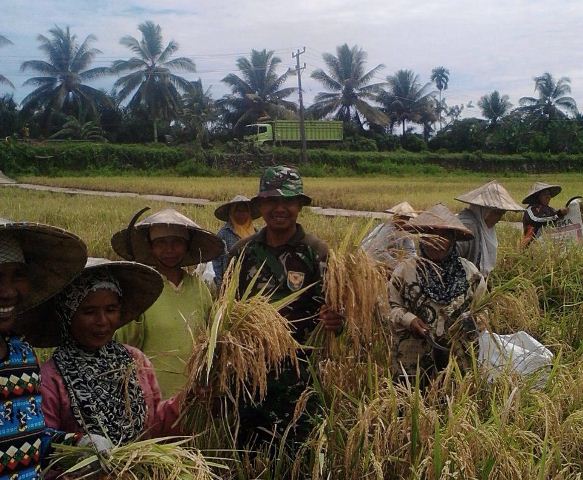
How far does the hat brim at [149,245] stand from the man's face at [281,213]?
0.37 metres

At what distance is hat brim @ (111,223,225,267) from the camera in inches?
111

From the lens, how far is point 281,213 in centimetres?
254

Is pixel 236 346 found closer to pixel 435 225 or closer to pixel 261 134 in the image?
pixel 435 225

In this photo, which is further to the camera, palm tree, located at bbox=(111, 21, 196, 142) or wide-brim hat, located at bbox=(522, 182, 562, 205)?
palm tree, located at bbox=(111, 21, 196, 142)

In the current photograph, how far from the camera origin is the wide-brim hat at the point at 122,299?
200cm

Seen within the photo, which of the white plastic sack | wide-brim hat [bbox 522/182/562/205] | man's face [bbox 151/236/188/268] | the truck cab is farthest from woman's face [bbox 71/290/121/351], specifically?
the truck cab

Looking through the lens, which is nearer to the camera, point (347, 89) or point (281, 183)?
point (281, 183)

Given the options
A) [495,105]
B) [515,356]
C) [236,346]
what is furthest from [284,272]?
[495,105]

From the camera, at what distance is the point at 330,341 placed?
2420mm

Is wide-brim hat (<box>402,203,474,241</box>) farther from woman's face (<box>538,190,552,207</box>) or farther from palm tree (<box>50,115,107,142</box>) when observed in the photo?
palm tree (<box>50,115,107,142</box>)

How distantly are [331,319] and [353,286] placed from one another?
14 centimetres

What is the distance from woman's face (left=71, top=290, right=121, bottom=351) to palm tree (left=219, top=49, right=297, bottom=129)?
37.0 metres

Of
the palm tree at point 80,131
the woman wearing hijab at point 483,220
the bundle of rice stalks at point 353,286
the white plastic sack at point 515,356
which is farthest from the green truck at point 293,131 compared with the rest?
the bundle of rice stalks at point 353,286

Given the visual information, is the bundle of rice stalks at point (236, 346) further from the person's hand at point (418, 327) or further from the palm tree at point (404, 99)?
the palm tree at point (404, 99)
